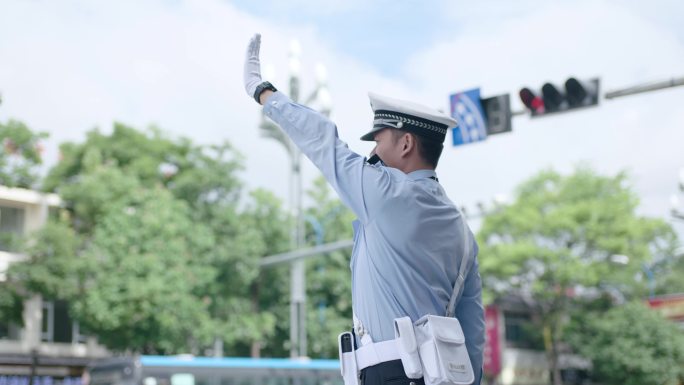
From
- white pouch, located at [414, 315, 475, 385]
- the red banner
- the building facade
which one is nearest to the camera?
white pouch, located at [414, 315, 475, 385]

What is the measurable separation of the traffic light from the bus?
442 inches

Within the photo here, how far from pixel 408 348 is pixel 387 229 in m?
0.35

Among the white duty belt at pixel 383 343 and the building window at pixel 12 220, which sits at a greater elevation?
the building window at pixel 12 220

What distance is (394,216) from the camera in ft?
9.20

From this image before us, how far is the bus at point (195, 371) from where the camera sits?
1961 centimetres

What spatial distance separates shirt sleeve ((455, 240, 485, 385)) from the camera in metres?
2.99

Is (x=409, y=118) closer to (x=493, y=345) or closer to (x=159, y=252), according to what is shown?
(x=159, y=252)

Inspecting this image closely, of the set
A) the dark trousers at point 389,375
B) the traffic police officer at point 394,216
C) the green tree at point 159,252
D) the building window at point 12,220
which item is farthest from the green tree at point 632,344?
the dark trousers at point 389,375

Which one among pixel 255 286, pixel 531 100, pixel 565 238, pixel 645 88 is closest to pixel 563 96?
pixel 531 100

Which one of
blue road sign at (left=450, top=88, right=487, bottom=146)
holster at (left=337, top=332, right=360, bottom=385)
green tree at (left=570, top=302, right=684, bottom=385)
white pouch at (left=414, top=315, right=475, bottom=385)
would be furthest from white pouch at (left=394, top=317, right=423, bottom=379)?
green tree at (left=570, top=302, right=684, bottom=385)

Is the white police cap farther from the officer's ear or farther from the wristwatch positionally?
the wristwatch

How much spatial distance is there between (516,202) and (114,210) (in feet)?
64.3

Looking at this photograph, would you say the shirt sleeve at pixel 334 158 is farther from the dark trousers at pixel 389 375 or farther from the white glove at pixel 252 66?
the dark trousers at pixel 389 375

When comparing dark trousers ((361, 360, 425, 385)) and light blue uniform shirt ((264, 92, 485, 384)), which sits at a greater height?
light blue uniform shirt ((264, 92, 485, 384))
